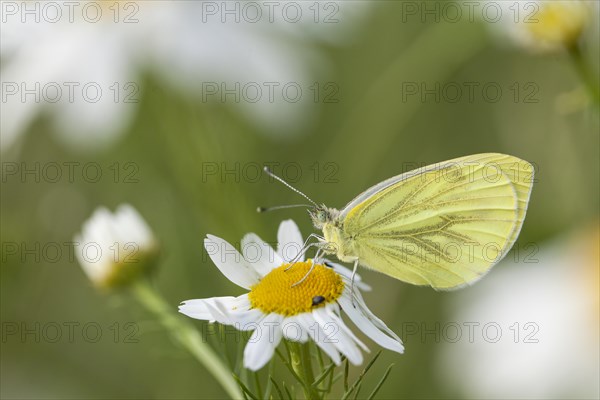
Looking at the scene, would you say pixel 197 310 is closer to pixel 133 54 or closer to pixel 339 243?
pixel 339 243

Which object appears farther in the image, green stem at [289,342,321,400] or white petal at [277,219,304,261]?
white petal at [277,219,304,261]

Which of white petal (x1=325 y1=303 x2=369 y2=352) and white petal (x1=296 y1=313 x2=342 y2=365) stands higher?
white petal (x1=325 y1=303 x2=369 y2=352)

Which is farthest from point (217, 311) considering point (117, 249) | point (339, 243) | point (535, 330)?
point (535, 330)

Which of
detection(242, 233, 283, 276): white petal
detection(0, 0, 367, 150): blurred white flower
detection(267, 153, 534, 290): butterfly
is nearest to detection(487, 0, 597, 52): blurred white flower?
detection(267, 153, 534, 290): butterfly

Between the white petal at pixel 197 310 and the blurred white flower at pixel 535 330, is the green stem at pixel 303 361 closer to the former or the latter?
the white petal at pixel 197 310

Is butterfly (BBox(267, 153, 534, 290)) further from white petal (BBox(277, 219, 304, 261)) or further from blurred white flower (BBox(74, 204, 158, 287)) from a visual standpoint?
blurred white flower (BBox(74, 204, 158, 287))

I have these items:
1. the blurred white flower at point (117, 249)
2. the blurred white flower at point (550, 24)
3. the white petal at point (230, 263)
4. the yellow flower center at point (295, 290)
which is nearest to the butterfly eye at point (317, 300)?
the yellow flower center at point (295, 290)

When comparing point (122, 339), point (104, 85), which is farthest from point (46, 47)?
point (122, 339)
